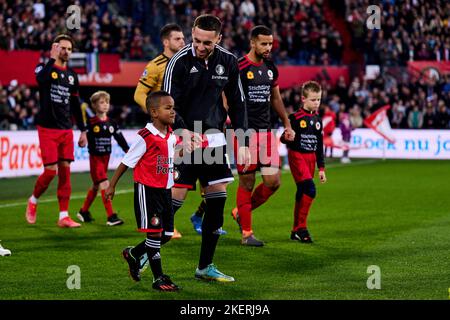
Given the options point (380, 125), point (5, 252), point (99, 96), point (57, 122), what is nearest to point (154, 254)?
point (5, 252)

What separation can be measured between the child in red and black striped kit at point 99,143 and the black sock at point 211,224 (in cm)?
464

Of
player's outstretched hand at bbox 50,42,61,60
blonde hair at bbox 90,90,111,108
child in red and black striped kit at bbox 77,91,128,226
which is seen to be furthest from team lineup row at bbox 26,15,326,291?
child in red and black striped kit at bbox 77,91,128,226

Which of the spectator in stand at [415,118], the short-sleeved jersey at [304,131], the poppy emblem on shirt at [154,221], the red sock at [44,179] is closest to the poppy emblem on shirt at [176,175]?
the poppy emblem on shirt at [154,221]

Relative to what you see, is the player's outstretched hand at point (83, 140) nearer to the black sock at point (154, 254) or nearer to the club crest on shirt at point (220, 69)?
the club crest on shirt at point (220, 69)

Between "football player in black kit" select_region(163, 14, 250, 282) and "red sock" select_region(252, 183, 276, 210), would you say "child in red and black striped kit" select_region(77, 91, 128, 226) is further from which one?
"football player in black kit" select_region(163, 14, 250, 282)

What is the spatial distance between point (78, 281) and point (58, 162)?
15.1 feet

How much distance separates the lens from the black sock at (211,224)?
762cm

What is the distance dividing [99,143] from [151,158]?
17.4ft

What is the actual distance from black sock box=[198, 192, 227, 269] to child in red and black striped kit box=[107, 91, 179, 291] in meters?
0.44

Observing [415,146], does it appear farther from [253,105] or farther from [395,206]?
[253,105]

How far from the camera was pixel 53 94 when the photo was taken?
1156 centimetres

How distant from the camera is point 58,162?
1166 centimetres

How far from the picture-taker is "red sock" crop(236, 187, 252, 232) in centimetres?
1008
